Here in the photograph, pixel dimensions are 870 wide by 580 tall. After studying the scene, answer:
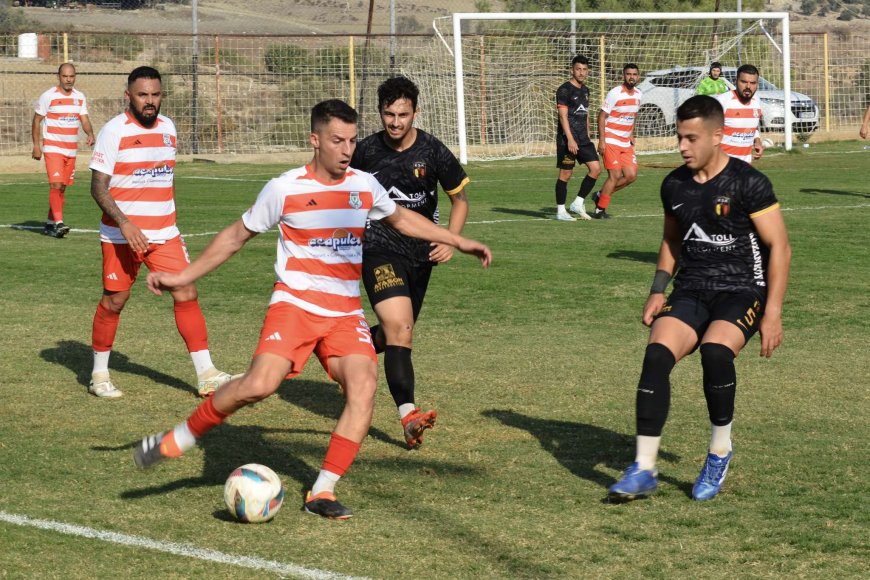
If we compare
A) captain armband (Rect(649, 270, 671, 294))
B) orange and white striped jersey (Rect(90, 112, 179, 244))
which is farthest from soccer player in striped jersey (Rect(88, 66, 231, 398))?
captain armband (Rect(649, 270, 671, 294))

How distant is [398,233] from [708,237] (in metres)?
1.98

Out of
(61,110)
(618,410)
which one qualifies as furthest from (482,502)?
(61,110)

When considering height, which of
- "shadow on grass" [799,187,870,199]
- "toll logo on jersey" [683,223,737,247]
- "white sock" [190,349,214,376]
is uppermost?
"toll logo on jersey" [683,223,737,247]

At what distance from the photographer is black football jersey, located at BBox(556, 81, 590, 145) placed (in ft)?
60.8

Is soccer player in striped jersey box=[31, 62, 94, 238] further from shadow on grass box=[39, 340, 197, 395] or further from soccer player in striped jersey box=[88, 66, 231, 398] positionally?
soccer player in striped jersey box=[88, 66, 231, 398]

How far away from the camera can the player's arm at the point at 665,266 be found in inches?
253

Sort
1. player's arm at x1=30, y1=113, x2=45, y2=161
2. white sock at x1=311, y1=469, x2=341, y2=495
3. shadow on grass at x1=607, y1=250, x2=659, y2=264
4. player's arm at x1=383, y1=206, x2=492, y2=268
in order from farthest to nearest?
player's arm at x1=30, y1=113, x2=45, y2=161, shadow on grass at x1=607, y1=250, x2=659, y2=264, player's arm at x1=383, y1=206, x2=492, y2=268, white sock at x1=311, y1=469, x2=341, y2=495

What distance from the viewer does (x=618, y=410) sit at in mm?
7984

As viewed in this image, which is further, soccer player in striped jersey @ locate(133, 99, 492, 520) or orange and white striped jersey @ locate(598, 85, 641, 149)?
orange and white striped jersey @ locate(598, 85, 641, 149)

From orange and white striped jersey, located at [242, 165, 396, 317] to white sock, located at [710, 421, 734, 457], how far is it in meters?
1.85

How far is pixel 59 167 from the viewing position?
17391 millimetres

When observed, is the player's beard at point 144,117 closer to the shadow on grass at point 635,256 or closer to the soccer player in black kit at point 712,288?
the soccer player in black kit at point 712,288

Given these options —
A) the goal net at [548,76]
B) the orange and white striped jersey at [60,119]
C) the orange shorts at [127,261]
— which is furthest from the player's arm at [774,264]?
the goal net at [548,76]

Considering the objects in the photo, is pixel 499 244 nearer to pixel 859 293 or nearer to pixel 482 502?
pixel 859 293
